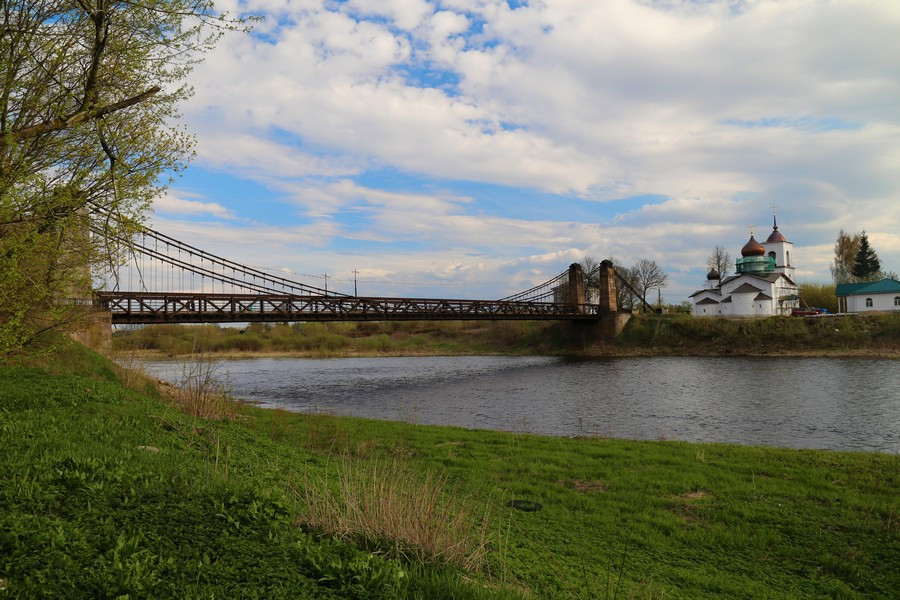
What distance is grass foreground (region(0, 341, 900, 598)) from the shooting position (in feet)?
13.3

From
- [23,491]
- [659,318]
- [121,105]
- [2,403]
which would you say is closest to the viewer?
[23,491]

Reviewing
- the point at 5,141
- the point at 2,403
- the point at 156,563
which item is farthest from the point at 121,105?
the point at 156,563

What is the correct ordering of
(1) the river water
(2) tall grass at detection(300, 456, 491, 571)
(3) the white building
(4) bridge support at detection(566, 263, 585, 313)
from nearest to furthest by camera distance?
(2) tall grass at detection(300, 456, 491, 571), (1) the river water, (3) the white building, (4) bridge support at detection(566, 263, 585, 313)

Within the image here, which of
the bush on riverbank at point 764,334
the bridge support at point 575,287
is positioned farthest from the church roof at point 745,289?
the bridge support at point 575,287

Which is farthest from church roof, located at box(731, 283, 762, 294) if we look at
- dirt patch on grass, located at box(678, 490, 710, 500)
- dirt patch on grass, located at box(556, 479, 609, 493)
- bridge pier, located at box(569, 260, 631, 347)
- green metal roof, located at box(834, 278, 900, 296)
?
dirt patch on grass, located at box(556, 479, 609, 493)

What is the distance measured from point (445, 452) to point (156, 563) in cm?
854

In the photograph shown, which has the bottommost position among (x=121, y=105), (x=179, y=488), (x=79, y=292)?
(x=179, y=488)

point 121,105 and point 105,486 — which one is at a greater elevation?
point 121,105

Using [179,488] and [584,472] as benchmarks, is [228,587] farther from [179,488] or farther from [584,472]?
[584,472]

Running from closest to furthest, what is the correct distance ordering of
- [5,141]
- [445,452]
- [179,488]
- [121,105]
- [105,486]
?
1. [105,486]
2. [179,488]
3. [5,141]
4. [121,105]
5. [445,452]

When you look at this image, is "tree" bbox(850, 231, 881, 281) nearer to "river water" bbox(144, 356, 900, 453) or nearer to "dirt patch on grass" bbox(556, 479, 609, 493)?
"river water" bbox(144, 356, 900, 453)

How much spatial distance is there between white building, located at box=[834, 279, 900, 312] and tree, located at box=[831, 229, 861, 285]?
22.8m

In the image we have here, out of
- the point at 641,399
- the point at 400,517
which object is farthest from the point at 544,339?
the point at 400,517

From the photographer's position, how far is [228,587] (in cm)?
382
